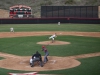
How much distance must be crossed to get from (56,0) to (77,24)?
30536 mm

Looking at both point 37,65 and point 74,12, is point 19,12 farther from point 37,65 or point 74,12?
point 37,65

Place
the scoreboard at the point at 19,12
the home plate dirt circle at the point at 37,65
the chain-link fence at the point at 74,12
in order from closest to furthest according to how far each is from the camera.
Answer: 1. the home plate dirt circle at the point at 37,65
2. the chain-link fence at the point at 74,12
3. the scoreboard at the point at 19,12

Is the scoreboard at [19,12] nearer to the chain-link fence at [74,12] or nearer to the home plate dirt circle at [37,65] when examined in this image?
the chain-link fence at [74,12]

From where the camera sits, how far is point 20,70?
1733 centimetres

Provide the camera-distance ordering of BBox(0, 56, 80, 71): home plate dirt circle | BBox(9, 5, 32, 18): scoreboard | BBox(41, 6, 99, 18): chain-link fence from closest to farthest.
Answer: BBox(0, 56, 80, 71): home plate dirt circle < BBox(41, 6, 99, 18): chain-link fence < BBox(9, 5, 32, 18): scoreboard

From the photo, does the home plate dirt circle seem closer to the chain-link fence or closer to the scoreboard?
the chain-link fence

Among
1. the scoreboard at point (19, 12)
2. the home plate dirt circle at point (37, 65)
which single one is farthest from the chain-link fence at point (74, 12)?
the home plate dirt circle at point (37, 65)

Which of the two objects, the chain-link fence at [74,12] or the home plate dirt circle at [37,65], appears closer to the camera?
the home plate dirt circle at [37,65]

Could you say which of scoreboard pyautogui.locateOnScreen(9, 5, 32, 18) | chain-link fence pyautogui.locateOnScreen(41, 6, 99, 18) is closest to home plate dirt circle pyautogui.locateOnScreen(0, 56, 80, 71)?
chain-link fence pyautogui.locateOnScreen(41, 6, 99, 18)

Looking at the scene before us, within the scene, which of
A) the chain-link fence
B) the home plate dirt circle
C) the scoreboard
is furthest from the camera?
the scoreboard

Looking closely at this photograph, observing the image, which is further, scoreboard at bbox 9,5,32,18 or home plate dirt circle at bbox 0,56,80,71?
scoreboard at bbox 9,5,32,18

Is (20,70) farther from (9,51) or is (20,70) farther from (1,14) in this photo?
(1,14)

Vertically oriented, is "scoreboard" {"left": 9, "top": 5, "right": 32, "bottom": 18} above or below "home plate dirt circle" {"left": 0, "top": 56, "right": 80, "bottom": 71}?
above

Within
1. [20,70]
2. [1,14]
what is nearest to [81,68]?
[20,70]
